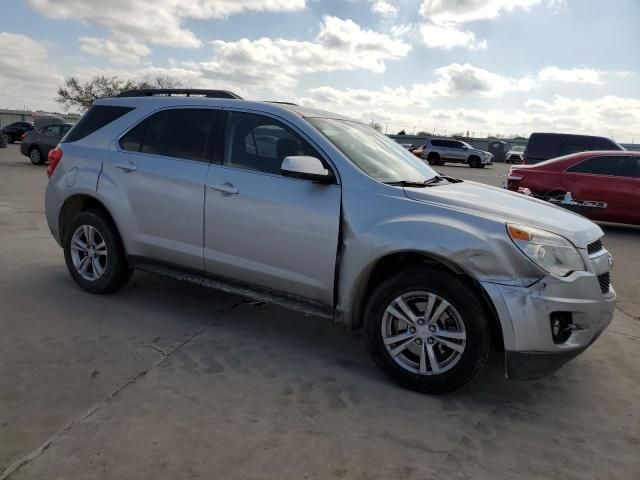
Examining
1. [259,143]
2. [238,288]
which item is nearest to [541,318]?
[238,288]

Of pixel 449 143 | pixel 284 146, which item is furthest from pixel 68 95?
pixel 284 146

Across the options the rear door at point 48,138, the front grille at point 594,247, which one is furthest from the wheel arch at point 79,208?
the rear door at point 48,138

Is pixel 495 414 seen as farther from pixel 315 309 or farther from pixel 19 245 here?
pixel 19 245

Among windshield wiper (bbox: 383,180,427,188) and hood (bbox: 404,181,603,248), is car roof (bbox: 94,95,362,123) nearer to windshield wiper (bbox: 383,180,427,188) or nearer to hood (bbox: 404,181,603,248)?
windshield wiper (bbox: 383,180,427,188)

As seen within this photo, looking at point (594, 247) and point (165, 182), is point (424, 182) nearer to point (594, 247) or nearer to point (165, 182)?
point (594, 247)

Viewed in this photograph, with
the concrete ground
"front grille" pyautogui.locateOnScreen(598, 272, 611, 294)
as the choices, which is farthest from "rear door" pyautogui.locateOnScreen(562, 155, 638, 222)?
"front grille" pyautogui.locateOnScreen(598, 272, 611, 294)

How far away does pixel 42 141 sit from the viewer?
1905cm

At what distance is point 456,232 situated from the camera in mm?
3184

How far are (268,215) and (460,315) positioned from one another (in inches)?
58.9

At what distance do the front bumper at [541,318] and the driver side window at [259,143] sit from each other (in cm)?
166

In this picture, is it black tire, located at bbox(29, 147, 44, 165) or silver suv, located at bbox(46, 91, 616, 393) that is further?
black tire, located at bbox(29, 147, 44, 165)

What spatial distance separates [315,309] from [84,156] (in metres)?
2.68

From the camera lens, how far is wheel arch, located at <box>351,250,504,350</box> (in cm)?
321

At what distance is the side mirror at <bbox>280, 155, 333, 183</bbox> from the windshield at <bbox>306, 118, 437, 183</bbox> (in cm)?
26
